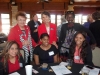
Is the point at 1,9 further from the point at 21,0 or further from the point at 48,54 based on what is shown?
the point at 48,54

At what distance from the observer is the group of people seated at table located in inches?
78.0

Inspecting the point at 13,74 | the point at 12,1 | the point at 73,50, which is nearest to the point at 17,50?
the point at 13,74

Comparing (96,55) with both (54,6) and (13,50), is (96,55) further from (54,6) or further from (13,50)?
(54,6)

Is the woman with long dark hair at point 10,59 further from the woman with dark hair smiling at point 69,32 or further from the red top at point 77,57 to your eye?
the woman with dark hair smiling at point 69,32

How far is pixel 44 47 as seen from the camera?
2.51 m

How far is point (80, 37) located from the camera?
7.80ft

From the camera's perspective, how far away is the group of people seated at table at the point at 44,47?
198cm

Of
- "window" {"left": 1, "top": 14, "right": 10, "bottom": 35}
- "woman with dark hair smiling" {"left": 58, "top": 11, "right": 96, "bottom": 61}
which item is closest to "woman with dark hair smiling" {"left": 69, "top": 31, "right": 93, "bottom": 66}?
"woman with dark hair smiling" {"left": 58, "top": 11, "right": 96, "bottom": 61}

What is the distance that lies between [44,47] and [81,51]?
0.64m

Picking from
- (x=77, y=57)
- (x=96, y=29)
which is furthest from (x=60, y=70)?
(x=96, y=29)

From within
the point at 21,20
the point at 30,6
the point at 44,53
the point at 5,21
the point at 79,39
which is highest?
the point at 30,6

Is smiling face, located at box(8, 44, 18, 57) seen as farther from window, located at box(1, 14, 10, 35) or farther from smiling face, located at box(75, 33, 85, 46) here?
window, located at box(1, 14, 10, 35)

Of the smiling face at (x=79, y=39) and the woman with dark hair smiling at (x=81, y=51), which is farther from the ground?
the smiling face at (x=79, y=39)

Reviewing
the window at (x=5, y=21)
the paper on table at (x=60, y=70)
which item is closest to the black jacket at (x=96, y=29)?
the paper on table at (x=60, y=70)
